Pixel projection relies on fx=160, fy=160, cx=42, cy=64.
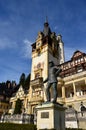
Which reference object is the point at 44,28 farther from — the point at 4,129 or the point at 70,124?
the point at 4,129

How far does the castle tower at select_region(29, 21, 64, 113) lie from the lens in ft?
146

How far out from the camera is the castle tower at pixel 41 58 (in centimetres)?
4436

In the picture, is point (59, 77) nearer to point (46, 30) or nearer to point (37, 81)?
point (37, 81)

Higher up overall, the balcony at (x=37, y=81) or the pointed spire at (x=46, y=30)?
the pointed spire at (x=46, y=30)

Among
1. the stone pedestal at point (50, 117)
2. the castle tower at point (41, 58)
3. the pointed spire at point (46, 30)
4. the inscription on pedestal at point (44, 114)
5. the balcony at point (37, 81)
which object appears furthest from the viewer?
the pointed spire at point (46, 30)

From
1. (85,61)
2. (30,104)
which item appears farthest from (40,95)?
(85,61)

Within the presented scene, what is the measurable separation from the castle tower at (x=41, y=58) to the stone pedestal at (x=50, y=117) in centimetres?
3027

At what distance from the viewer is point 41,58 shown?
49375mm

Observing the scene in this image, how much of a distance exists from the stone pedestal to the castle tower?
99.3 ft

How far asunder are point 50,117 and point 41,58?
3871 cm

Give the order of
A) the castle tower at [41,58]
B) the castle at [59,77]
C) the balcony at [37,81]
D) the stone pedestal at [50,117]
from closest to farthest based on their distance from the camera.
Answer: the stone pedestal at [50,117]
the castle at [59,77]
the castle tower at [41,58]
the balcony at [37,81]

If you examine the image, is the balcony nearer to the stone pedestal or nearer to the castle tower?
the castle tower

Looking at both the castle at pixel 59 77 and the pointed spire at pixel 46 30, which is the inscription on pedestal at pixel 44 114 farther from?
the pointed spire at pixel 46 30

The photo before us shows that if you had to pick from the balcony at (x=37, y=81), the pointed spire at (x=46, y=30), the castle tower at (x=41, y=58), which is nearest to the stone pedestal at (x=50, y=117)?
the castle tower at (x=41, y=58)
